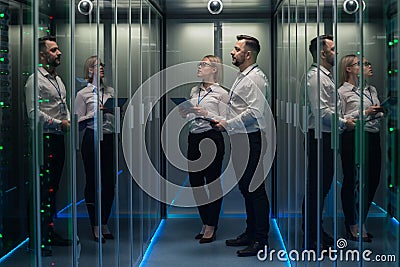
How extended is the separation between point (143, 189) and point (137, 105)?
0.82 meters

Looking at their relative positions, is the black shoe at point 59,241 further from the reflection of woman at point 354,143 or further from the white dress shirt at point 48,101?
the reflection of woman at point 354,143

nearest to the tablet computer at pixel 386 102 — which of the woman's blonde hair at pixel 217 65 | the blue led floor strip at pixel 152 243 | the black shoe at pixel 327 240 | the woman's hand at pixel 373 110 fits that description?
the woman's hand at pixel 373 110

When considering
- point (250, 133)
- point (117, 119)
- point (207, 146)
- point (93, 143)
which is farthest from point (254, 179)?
point (93, 143)

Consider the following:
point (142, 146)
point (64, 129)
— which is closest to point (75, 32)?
point (64, 129)

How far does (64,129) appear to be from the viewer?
3.44m

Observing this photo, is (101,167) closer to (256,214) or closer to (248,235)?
(256,214)

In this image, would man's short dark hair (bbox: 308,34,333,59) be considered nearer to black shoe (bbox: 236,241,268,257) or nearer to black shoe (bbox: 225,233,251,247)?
black shoe (bbox: 236,241,268,257)

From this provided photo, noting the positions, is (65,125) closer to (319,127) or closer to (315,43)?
(319,127)

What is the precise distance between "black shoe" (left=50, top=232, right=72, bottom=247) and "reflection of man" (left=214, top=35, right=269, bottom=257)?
8.63 ft

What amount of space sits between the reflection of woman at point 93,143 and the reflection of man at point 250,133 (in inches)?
68.0

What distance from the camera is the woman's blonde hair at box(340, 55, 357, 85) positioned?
141 inches

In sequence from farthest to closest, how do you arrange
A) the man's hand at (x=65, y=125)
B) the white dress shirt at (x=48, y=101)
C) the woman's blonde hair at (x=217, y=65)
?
1. the woman's blonde hair at (x=217, y=65)
2. the man's hand at (x=65, y=125)
3. the white dress shirt at (x=48, y=101)

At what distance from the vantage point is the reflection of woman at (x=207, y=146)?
658 cm

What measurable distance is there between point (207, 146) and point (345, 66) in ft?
9.98
